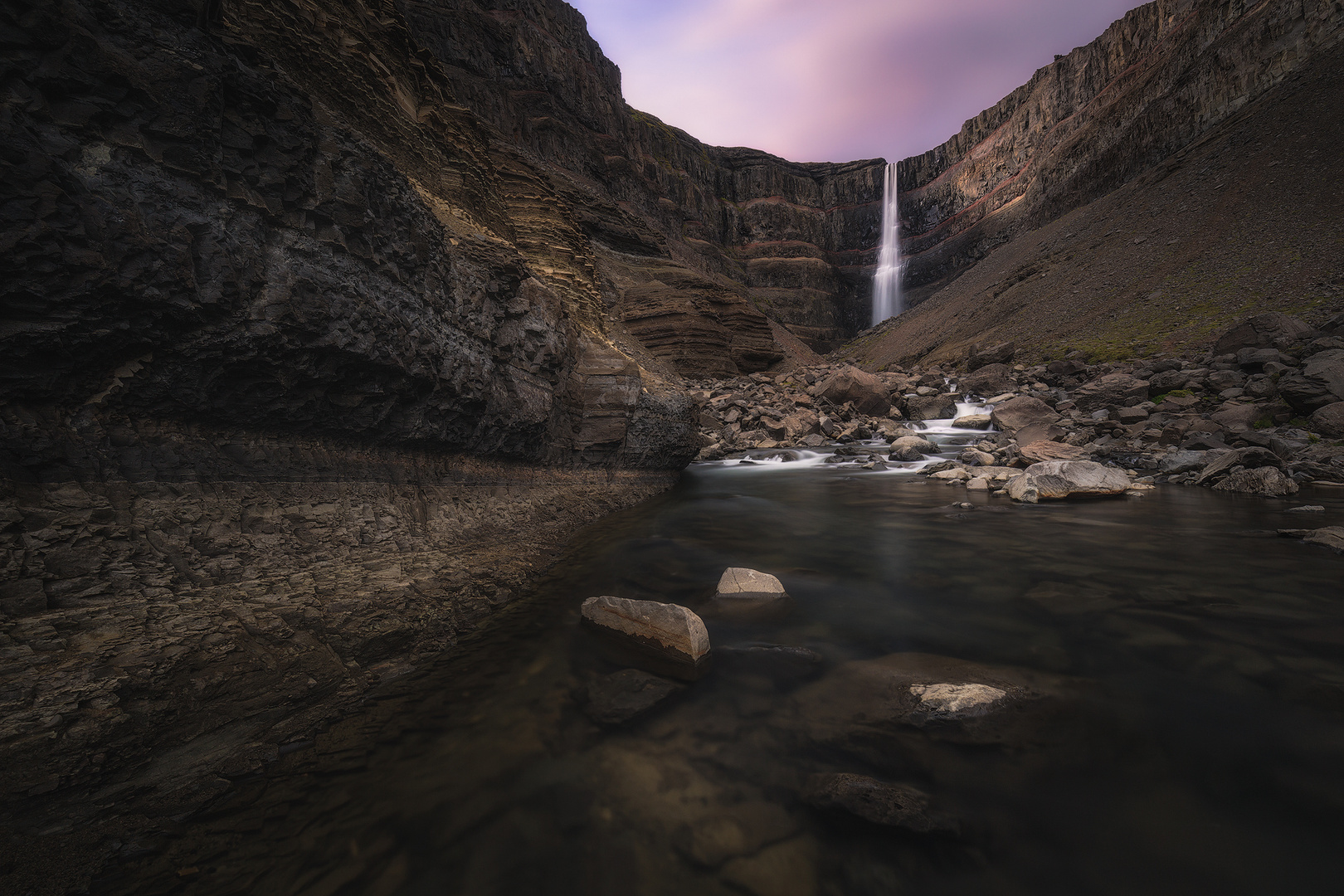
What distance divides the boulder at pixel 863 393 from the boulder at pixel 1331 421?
38.6 ft

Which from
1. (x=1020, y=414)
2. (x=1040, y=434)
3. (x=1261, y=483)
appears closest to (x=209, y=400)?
(x=1261, y=483)

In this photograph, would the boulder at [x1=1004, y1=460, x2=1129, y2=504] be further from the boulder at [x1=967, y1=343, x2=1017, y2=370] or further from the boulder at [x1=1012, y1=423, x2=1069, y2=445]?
the boulder at [x1=967, y1=343, x2=1017, y2=370]

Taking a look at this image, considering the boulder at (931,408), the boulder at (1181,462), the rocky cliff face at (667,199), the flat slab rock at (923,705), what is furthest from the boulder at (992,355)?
the flat slab rock at (923,705)

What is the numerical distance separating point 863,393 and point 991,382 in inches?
274

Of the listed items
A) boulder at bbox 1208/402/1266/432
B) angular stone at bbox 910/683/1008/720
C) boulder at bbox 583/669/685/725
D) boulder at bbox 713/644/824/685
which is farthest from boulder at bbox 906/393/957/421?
boulder at bbox 583/669/685/725

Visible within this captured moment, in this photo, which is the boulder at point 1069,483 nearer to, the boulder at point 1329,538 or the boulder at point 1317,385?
the boulder at point 1329,538

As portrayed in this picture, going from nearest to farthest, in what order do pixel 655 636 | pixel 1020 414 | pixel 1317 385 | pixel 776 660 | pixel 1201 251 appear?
1. pixel 776 660
2. pixel 655 636
3. pixel 1317 385
4. pixel 1020 414
5. pixel 1201 251

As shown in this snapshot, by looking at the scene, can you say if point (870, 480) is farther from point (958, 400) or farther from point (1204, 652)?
point (958, 400)

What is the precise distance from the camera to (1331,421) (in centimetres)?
826

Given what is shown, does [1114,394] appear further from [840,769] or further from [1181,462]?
[840,769]

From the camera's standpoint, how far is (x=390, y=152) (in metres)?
5.42

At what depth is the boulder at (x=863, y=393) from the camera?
20031mm

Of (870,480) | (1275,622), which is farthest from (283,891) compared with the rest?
(870,480)

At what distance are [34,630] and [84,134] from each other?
261 cm
